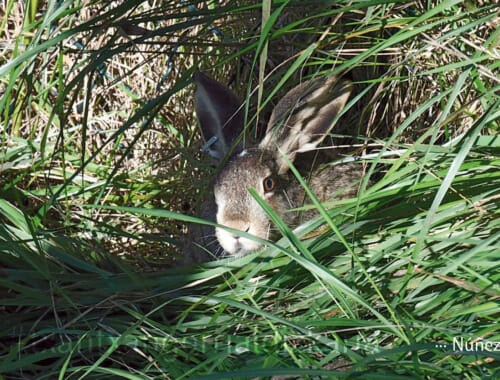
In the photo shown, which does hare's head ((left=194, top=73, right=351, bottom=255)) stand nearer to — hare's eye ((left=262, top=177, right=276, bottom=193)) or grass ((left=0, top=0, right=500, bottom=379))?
hare's eye ((left=262, top=177, right=276, bottom=193))

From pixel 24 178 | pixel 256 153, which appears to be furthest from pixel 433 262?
pixel 24 178

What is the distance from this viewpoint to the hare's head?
3.83 meters

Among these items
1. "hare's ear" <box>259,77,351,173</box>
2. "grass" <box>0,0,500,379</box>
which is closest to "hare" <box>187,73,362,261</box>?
"hare's ear" <box>259,77,351,173</box>

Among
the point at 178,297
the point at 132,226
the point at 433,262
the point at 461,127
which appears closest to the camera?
the point at 433,262

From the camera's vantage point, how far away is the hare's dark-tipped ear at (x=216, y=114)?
4.26 m

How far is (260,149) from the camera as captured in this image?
13.6ft

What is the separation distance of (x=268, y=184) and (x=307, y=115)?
1.33ft

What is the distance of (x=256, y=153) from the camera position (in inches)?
164

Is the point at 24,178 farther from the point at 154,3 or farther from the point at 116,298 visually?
the point at 116,298

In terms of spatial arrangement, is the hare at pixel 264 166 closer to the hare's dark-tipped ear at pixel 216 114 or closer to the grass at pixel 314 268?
the hare's dark-tipped ear at pixel 216 114

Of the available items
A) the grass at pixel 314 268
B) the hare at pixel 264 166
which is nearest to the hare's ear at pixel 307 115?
the hare at pixel 264 166

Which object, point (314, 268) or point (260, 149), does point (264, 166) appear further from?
point (314, 268)

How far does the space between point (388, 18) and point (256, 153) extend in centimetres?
103

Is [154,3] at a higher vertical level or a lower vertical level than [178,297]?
higher
